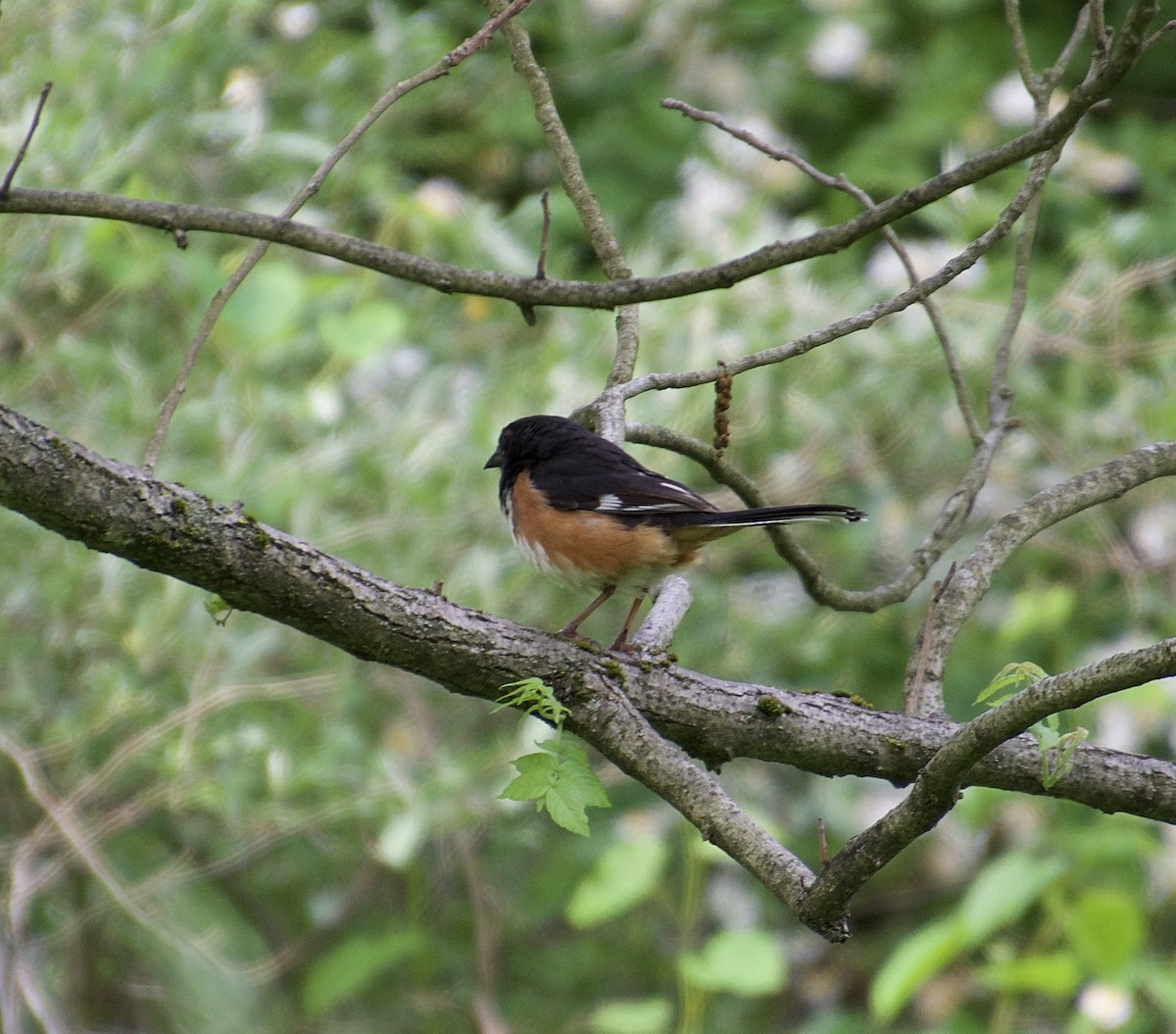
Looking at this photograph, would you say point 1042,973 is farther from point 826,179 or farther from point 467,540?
point 826,179

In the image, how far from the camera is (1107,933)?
3670 millimetres

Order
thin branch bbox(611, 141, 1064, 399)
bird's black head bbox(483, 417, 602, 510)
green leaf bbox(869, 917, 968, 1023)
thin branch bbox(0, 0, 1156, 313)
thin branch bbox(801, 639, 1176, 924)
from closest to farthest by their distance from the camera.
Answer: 1. thin branch bbox(801, 639, 1176, 924)
2. thin branch bbox(0, 0, 1156, 313)
3. thin branch bbox(611, 141, 1064, 399)
4. bird's black head bbox(483, 417, 602, 510)
5. green leaf bbox(869, 917, 968, 1023)

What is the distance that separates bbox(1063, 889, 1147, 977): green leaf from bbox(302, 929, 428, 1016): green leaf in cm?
206

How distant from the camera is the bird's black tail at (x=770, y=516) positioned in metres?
2.60

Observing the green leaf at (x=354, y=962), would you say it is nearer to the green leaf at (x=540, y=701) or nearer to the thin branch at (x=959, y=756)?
the green leaf at (x=540, y=701)

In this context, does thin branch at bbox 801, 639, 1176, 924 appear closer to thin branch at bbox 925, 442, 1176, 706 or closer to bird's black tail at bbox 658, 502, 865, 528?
bird's black tail at bbox 658, 502, 865, 528

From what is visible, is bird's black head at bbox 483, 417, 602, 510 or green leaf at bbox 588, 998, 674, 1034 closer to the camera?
bird's black head at bbox 483, 417, 602, 510

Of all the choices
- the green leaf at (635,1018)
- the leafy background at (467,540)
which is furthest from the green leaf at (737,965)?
the green leaf at (635,1018)

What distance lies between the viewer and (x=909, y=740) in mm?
2371

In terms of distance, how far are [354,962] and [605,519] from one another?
6.56 ft

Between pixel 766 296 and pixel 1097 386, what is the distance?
1416mm

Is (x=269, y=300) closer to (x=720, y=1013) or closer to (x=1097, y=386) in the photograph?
(x=1097, y=386)

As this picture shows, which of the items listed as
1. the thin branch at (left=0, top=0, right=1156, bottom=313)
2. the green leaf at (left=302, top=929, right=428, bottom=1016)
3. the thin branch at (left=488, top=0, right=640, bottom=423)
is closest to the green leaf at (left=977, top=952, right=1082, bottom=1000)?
the green leaf at (left=302, top=929, right=428, bottom=1016)

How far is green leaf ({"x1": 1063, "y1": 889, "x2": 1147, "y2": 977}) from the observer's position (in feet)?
12.0
